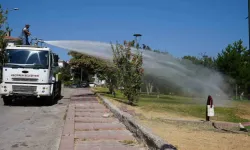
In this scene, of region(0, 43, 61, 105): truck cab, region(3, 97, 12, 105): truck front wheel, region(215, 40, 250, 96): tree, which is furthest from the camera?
region(215, 40, 250, 96): tree

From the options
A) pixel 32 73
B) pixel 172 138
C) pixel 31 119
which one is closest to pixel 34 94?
pixel 32 73

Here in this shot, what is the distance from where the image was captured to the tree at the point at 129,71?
1723cm

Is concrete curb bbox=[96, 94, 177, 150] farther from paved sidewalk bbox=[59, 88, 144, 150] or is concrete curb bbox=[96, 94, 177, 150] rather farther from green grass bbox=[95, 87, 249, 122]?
green grass bbox=[95, 87, 249, 122]

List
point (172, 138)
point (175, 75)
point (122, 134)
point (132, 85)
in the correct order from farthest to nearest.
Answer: point (175, 75) → point (132, 85) → point (122, 134) → point (172, 138)

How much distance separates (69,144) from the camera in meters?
6.54

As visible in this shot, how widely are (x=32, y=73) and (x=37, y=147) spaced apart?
9.09 metres

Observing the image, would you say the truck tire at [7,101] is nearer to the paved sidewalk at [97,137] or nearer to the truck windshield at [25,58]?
the truck windshield at [25,58]

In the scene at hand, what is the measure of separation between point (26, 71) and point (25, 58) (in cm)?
64

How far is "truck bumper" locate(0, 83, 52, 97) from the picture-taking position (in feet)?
50.5

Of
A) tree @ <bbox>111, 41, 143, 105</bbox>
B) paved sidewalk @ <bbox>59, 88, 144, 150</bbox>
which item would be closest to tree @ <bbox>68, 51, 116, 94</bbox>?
tree @ <bbox>111, 41, 143, 105</bbox>

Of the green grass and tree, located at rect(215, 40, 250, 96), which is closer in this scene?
the green grass

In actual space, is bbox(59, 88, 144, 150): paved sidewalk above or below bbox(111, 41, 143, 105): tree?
below

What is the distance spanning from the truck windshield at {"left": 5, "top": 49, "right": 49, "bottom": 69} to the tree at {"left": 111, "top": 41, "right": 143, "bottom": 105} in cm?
431

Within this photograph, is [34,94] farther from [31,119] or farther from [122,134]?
[122,134]
